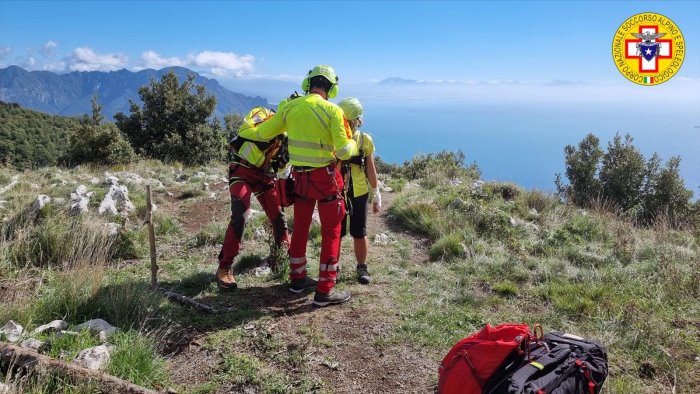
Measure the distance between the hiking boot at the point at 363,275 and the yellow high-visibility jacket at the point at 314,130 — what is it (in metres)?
1.62

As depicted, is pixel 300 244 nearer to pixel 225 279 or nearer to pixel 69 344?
pixel 225 279

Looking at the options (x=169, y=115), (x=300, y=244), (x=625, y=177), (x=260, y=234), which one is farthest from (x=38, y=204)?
(x=625, y=177)

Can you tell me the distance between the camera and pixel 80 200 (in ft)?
23.4

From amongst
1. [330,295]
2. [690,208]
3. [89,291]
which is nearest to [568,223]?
[330,295]

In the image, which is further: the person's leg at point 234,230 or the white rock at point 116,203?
the white rock at point 116,203

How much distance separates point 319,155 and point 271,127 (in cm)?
62

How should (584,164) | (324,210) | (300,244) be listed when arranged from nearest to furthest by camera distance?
(324,210)
(300,244)
(584,164)

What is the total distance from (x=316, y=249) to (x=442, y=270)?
188 cm

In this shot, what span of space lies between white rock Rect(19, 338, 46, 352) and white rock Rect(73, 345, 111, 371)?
0.35 m

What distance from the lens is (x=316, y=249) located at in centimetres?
627

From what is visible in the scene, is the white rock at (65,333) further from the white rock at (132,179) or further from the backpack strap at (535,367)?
the white rock at (132,179)

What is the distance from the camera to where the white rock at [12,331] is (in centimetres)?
314

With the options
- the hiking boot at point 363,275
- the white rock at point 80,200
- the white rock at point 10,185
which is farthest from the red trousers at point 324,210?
the white rock at point 10,185

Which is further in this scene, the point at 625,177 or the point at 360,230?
the point at 625,177
